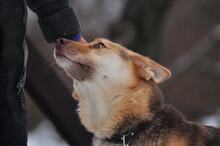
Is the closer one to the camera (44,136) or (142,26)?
(142,26)

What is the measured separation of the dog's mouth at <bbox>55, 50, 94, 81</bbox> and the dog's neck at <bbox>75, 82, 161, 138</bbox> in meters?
0.07

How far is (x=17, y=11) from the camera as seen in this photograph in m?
3.65

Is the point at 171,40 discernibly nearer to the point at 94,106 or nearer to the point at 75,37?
the point at 75,37

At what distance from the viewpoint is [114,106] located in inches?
164

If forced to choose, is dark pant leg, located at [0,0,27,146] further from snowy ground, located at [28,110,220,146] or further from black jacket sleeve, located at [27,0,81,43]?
snowy ground, located at [28,110,220,146]

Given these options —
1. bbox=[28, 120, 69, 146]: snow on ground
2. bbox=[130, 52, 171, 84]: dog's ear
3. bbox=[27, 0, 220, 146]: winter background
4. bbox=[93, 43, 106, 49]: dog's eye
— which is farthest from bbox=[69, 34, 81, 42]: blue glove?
bbox=[28, 120, 69, 146]: snow on ground

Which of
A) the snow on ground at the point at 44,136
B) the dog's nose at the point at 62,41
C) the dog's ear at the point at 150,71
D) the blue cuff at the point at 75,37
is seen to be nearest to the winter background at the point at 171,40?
the snow on ground at the point at 44,136

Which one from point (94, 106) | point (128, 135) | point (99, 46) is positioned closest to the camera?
point (128, 135)

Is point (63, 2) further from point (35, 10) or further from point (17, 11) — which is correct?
point (17, 11)

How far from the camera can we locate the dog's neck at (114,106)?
4.12 metres

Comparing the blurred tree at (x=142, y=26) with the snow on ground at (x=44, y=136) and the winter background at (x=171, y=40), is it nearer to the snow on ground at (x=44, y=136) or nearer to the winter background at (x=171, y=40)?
the winter background at (x=171, y=40)

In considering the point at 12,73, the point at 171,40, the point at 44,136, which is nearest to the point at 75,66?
the point at 12,73

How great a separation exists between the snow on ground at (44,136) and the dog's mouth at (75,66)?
6714 mm

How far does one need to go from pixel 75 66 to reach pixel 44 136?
7909 millimetres
